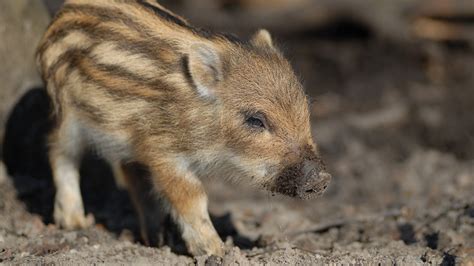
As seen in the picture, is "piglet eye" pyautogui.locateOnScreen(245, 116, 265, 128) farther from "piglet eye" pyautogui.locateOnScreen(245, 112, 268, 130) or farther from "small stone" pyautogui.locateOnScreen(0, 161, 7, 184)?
"small stone" pyautogui.locateOnScreen(0, 161, 7, 184)

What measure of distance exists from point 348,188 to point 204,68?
116 inches

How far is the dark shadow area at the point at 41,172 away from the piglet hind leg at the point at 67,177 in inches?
15.9

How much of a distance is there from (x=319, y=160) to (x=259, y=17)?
22.0 ft

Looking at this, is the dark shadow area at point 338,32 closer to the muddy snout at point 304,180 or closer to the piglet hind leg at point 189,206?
the piglet hind leg at point 189,206

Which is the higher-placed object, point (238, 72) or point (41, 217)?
point (238, 72)

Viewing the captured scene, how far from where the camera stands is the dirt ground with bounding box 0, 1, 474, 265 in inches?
197

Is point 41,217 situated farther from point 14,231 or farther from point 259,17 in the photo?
point 259,17

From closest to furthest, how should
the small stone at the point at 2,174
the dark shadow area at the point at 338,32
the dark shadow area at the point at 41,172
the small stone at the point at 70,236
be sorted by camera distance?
the small stone at the point at 70,236, the dark shadow area at the point at 41,172, the small stone at the point at 2,174, the dark shadow area at the point at 338,32

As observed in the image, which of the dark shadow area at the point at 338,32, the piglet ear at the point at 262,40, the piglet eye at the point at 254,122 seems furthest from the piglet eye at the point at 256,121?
the dark shadow area at the point at 338,32

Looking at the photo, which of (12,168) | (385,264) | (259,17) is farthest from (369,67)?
(385,264)

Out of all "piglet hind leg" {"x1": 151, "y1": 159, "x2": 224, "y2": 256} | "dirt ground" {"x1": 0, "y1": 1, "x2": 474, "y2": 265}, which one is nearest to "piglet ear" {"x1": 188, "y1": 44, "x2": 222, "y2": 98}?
"piglet hind leg" {"x1": 151, "y1": 159, "x2": 224, "y2": 256}

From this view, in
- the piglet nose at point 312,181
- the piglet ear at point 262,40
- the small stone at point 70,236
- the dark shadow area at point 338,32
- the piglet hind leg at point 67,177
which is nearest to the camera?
the piglet nose at point 312,181

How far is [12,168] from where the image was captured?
22.4ft

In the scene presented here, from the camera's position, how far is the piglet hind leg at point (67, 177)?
18.8ft
